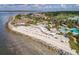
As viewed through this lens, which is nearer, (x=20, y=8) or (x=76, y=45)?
(x=76, y=45)

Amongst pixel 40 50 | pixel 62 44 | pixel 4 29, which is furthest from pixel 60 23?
pixel 4 29

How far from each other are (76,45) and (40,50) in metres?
0.30

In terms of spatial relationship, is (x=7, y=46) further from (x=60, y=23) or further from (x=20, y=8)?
(x=60, y=23)

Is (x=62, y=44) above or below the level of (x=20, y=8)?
below

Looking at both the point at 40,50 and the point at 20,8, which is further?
the point at 20,8

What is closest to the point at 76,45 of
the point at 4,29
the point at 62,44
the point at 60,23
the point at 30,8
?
the point at 62,44

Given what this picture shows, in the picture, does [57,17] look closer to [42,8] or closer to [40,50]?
[42,8]

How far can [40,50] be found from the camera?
1.46 metres

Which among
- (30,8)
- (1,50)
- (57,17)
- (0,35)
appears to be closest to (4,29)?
(0,35)

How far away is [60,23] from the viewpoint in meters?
1.53
